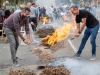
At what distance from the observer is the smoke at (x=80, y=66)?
458cm

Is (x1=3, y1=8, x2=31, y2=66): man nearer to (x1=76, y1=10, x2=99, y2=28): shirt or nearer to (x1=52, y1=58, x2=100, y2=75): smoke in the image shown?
(x1=52, y1=58, x2=100, y2=75): smoke

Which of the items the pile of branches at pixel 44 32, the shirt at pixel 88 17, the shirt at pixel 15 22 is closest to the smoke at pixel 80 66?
the shirt at pixel 88 17

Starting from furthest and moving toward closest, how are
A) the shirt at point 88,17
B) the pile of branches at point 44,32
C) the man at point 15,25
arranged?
the pile of branches at point 44,32 → the shirt at point 88,17 → the man at point 15,25

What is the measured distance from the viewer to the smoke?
180 inches

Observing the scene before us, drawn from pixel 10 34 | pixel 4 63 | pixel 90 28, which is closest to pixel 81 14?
pixel 90 28

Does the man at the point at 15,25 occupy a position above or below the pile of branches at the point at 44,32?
above

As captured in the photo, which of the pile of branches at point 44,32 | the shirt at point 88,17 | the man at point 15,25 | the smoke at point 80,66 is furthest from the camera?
the pile of branches at point 44,32

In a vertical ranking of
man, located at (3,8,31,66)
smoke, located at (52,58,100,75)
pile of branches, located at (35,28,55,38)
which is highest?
man, located at (3,8,31,66)

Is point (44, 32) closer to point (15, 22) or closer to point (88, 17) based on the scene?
point (88, 17)

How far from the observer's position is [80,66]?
502cm

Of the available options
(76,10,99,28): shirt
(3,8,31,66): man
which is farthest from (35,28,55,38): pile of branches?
(76,10,99,28): shirt

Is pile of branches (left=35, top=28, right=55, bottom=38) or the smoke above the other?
the smoke

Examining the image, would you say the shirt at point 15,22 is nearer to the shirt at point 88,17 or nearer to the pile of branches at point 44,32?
the shirt at point 88,17

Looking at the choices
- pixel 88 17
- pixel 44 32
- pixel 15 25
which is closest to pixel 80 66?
pixel 88 17
